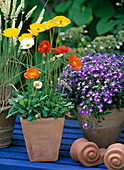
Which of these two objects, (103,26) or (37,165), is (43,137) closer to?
(37,165)

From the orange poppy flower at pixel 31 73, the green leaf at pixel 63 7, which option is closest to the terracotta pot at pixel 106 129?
the orange poppy flower at pixel 31 73

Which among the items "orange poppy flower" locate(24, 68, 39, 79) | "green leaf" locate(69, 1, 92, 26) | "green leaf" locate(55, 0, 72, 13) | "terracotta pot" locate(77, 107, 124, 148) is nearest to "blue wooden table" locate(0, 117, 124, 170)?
"terracotta pot" locate(77, 107, 124, 148)

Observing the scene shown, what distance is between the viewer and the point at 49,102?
125 cm

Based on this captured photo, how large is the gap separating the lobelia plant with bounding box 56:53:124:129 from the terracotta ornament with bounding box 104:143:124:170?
0.63 feet

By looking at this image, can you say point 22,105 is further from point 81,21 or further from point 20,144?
point 81,21

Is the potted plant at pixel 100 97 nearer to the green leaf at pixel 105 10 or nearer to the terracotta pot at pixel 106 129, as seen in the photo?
the terracotta pot at pixel 106 129

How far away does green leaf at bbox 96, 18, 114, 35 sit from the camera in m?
2.58

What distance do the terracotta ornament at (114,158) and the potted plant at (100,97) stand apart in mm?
181

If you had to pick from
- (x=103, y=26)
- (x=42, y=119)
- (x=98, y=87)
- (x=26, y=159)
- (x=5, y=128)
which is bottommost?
(x=26, y=159)

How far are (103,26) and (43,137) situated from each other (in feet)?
5.57

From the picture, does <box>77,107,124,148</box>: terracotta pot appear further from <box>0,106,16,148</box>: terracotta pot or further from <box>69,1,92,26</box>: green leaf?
<box>69,1,92,26</box>: green leaf

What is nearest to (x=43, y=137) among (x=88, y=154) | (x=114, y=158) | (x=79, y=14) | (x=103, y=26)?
(x=88, y=154)

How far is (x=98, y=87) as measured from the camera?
1334mm

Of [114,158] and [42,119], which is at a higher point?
[42,119]
